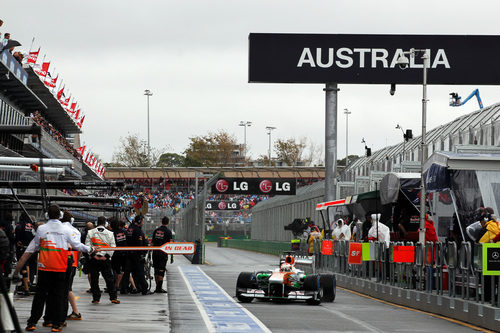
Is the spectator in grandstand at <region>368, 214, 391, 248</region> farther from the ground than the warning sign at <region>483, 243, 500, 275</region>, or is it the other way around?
the spectator in grandstand at <region>368, 214, 391, 248</region>

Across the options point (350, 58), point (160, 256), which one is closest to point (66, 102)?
point (350, 58)

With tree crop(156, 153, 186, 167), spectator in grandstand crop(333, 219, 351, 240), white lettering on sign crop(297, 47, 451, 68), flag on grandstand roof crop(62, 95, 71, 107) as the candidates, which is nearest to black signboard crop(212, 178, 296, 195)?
flag on grandstand roof crop(62, 95, 71, 107)

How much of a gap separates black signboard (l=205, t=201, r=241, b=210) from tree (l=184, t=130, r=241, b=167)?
159 ft

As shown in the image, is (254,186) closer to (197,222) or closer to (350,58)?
(197,222)

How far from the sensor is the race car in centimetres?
1964

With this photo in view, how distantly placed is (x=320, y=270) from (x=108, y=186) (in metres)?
16.3

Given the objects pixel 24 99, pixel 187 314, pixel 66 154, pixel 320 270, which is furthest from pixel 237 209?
pixel 187 314

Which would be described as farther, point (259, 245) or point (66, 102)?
point (259, 245)

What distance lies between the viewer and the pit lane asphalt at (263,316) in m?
14.5

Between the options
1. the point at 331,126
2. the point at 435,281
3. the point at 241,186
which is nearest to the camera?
the point at 435,281

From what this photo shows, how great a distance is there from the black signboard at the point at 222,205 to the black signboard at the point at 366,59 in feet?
155

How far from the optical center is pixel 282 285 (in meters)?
19.6

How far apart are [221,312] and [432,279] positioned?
13.8 feet

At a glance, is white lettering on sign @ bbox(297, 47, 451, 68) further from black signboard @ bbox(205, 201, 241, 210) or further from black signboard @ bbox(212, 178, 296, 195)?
black signboard @ bbox(205, 201, 241, 210)
